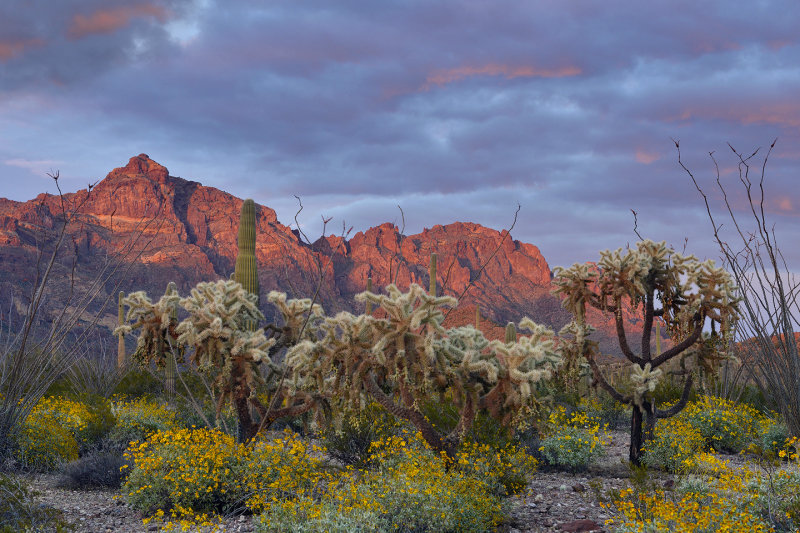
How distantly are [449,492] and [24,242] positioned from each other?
13327 cm

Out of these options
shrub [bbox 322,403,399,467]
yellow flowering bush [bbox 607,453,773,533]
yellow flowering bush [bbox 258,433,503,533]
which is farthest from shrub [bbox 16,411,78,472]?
yellow flowering bush [bbox 607,453,773,533]

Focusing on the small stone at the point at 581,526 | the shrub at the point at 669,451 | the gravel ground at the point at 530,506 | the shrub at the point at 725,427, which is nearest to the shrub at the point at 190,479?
the gravel ground at the point at 530,506

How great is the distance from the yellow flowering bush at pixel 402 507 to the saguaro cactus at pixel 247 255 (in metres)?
6.06

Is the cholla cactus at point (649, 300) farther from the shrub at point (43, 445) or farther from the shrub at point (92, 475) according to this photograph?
the shrub at point (43, 445)

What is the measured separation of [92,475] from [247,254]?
16.1 feet

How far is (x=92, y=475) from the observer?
8.30m

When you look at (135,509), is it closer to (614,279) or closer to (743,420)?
(614,279)

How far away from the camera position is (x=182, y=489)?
260 inches

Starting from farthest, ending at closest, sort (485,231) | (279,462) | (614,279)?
1. (485,231)
2. (614,279)
3. (279,462)

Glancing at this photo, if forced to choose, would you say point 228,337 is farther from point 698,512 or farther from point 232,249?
point 232,249

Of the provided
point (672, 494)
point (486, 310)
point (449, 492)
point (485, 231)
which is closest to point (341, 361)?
point (449, 492)

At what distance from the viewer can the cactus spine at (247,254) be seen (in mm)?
11492

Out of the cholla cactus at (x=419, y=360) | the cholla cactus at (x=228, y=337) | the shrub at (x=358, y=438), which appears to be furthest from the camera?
the shrub at (x=358, y=438)

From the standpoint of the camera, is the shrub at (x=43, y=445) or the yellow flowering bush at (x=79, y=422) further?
the yellow flowering bush at (x=79, y=422)
